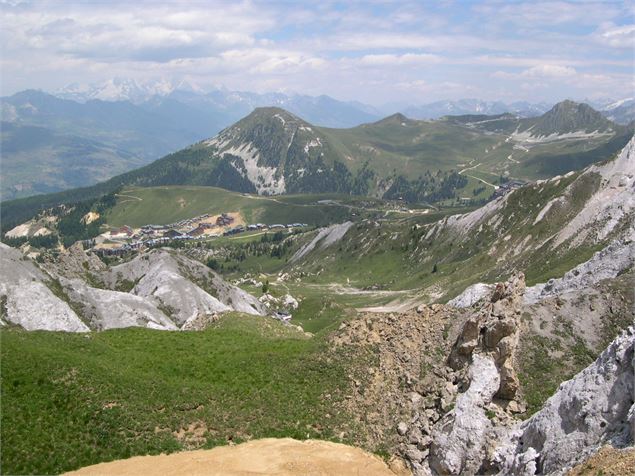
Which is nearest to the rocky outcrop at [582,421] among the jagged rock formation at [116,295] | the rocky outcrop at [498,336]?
the rocky outcrop at [498,336]

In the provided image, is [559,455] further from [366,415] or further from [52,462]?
[52,462]

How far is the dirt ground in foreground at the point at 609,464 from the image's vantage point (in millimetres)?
24928

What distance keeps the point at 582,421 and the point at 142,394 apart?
1240 inches

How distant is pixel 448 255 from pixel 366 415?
14533 centimetres

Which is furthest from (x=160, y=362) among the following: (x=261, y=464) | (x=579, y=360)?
(x=579, y=360)

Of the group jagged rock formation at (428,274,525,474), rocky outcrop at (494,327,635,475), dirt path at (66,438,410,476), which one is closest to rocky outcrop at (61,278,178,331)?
dirt path at (66,438,410,476)

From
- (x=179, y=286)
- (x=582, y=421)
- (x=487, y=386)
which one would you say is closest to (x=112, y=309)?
(x=179, y=286)

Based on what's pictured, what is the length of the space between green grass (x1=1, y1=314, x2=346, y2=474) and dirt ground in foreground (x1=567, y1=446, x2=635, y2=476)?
745 inches

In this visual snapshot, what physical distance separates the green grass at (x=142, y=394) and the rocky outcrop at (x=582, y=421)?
14.6 m

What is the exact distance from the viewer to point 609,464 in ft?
84.8

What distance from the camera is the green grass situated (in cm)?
3700

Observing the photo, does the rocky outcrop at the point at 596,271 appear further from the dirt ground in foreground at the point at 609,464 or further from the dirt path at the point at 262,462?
the dirt ground in foreground at the point at 609,464

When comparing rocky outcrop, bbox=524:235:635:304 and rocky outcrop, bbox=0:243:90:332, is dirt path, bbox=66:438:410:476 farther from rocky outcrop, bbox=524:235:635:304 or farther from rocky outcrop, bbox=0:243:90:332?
rocky outcrop, bbox=0:243:90:332

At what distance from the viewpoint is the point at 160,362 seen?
4862 cm
